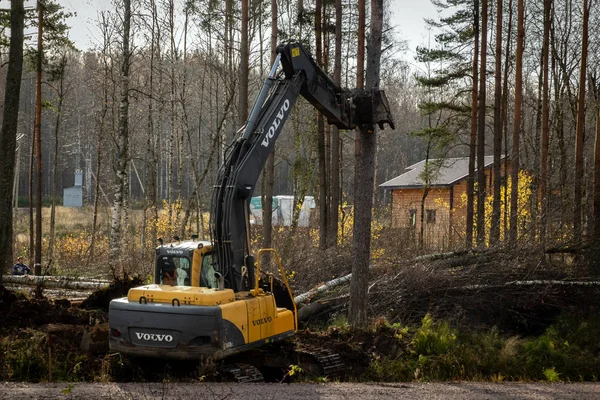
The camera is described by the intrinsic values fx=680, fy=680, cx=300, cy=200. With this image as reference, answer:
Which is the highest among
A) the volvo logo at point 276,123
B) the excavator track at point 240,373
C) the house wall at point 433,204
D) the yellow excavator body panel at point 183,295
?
the volvo logo at point 276,123

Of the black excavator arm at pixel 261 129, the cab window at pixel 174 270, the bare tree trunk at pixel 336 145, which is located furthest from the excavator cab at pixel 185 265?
the bare tree trunk at pixel 336 145

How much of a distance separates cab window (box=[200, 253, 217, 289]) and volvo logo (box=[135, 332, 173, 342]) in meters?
1.11

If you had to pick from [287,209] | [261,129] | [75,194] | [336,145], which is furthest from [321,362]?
[75,194]

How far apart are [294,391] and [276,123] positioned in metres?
4.48

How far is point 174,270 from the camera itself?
1066 cm

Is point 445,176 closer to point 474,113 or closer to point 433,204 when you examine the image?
point 433,204

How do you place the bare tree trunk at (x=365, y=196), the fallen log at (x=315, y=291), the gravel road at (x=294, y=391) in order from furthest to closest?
the fallen log at (x=315, y=291), the bare tree trunk at (x=365, y=196), the gravel road at (x=294, y=391)

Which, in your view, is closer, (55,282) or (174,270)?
(174,270)

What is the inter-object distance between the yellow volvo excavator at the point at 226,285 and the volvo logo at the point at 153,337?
0.6 inches

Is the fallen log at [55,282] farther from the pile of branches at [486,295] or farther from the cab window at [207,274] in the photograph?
the cab window at [207,274]

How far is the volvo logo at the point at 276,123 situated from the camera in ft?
37.0

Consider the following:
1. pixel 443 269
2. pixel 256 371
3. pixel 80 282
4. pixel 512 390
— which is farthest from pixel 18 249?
pixel 512 390

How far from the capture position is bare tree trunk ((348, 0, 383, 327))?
13030 millimetres

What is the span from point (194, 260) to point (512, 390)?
5.07m
